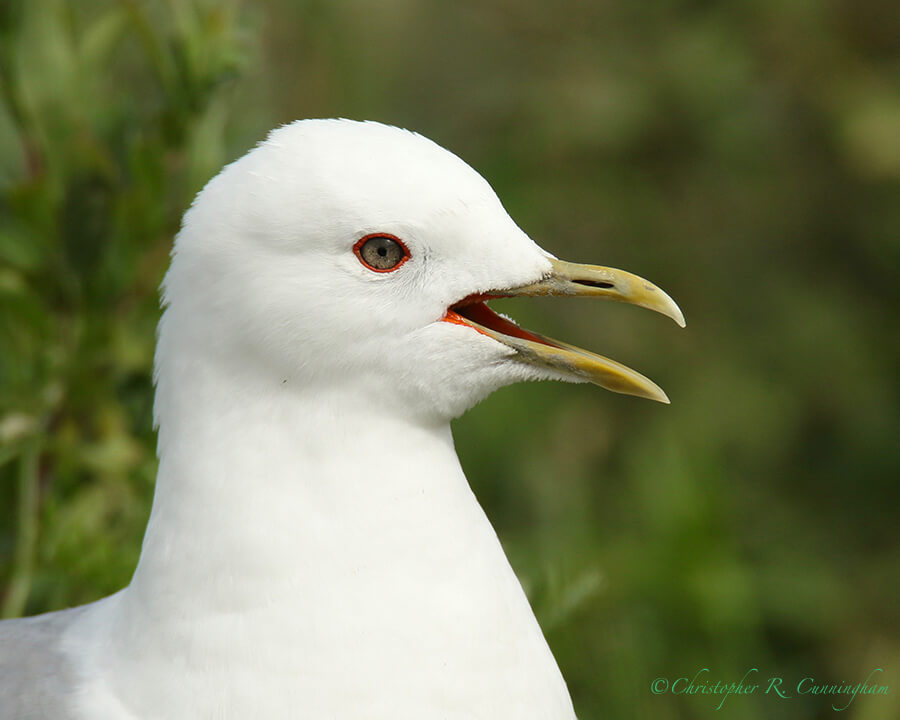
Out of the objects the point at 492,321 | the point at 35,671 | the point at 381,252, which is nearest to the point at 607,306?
the point at 492,321

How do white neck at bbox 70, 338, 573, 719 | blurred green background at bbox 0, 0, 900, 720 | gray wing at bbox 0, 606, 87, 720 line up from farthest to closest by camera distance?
blurred green background at bbox 0, 0, 900, 720 < gray wing at bbox 0, 606, 87, 720 < white neck at bbox 70, 338, 573, 719

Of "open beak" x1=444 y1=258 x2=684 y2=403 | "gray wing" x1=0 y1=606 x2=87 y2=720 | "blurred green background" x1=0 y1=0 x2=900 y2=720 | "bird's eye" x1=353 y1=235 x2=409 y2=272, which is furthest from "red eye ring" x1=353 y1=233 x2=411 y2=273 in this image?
"blurred green background" x1=0 y1=0 x2=900 y2=720

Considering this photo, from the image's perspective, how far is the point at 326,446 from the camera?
1573 millimetres

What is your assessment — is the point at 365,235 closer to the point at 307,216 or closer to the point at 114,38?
the point at 307,216

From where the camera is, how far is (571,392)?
394 cm

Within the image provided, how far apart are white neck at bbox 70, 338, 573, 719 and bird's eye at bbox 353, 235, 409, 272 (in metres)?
0.18

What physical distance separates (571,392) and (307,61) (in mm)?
1455

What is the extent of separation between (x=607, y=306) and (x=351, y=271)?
2444 millimetres

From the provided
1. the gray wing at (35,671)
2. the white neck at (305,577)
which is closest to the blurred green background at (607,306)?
the gray wing at (35,671)

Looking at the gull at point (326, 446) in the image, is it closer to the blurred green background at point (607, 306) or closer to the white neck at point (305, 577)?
the white neck at point (305, 577)

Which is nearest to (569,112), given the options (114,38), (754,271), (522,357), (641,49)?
(641,49)

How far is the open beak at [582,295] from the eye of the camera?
5.33 feet

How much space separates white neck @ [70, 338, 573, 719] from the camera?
5.02ft

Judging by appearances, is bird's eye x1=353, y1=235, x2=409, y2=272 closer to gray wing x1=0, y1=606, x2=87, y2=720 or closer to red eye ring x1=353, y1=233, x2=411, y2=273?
red eye ring x1=353, y1=233, x2=411, y2=273
